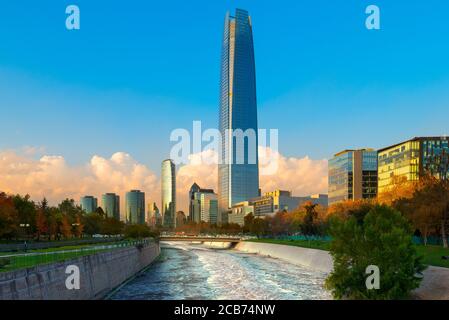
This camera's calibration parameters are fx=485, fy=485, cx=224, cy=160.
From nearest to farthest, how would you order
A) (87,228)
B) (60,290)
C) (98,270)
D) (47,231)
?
(60,290), (98,270), (47,231), (87,228)

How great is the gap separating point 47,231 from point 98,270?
75.6 m

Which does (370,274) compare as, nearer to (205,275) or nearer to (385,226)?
(385,226)

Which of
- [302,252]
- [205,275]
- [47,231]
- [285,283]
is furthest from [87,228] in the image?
[285,283]

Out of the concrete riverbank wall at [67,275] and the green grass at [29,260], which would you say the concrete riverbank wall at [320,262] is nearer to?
the concrete riverbank wall at [67,275]

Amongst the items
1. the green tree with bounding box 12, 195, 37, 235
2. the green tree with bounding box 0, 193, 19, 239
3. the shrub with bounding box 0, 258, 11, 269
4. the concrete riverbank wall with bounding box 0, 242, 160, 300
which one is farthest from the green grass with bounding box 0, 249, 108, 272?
the green tree with bounding box 12, 195, 37, 235

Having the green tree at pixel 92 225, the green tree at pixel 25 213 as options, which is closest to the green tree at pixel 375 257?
the green tree at pixel 25 213

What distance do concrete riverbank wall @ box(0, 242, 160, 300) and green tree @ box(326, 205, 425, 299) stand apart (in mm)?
25349

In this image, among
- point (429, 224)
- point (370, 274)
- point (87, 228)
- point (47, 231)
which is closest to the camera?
point (370, 274)

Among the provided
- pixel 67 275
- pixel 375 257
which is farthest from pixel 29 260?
pixel 375 257

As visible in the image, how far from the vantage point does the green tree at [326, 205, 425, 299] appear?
4628cm

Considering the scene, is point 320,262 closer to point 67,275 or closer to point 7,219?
point 7,219

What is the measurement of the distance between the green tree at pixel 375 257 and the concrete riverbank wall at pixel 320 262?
57.1 inches

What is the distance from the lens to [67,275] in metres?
44.2
